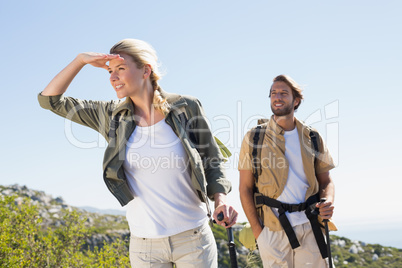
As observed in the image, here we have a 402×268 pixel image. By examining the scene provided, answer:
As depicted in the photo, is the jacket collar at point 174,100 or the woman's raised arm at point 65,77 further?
the woman's raised arm at point 65,77

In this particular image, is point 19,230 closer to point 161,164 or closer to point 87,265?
point 87,265

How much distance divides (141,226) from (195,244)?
37 cm

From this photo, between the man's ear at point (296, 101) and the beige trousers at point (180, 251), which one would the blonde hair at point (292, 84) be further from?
the beige trousers at point (180, 251)

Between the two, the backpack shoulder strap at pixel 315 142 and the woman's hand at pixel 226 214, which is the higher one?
the backpack shoulder strap at pixel 315 142

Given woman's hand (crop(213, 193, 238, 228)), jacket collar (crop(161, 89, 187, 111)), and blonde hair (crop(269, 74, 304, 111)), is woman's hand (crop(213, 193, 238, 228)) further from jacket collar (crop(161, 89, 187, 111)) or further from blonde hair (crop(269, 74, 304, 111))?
blonde hair (crop(269, 74, 304, 111))

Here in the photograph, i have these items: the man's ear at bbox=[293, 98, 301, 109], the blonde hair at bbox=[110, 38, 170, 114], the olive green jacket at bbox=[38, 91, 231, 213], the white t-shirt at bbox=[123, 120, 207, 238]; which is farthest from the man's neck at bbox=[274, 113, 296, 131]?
the white t-shirt at bbox=[123, 120, 207, 238]

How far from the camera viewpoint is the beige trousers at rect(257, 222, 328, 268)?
435 cm

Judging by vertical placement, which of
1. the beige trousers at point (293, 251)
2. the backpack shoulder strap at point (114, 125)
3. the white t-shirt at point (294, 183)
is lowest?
the beige trousers at point (293, 251)

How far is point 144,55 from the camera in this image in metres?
3.00

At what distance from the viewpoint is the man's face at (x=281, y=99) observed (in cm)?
476

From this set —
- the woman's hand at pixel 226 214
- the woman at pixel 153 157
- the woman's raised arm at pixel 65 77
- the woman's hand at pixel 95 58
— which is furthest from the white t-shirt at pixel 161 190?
the woman's raised arm at pixel 65 77

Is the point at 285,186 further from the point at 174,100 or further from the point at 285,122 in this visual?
the point at 174,100

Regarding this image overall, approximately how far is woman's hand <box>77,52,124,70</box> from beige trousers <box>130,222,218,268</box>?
1212 mm

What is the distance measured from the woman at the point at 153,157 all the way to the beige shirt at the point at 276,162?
1636 mm
